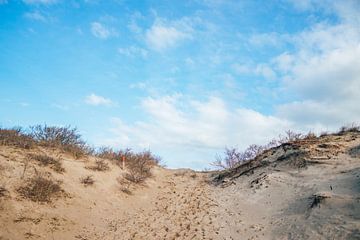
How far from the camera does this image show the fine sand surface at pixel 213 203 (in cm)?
1155

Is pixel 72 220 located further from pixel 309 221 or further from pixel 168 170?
pixel 168 170

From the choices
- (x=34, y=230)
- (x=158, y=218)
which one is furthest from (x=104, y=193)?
(x=34, y=230)

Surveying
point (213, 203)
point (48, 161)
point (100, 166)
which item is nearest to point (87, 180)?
point (48, 161)

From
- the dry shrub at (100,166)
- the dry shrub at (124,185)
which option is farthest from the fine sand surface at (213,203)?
the dry shrub at (100,166)

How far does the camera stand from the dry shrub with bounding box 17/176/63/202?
44.0ft

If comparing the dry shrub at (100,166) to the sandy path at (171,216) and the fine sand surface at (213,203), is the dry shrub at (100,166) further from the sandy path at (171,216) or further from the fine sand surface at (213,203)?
the sandy path at (171,216)

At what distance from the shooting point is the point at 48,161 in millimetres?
16219

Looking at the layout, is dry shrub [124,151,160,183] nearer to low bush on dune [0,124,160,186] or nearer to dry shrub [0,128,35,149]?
low bush on dune [0,124,160,186]

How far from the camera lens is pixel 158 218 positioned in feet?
50.0

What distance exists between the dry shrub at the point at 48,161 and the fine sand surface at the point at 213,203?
0.30 m

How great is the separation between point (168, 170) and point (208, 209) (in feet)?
33.5

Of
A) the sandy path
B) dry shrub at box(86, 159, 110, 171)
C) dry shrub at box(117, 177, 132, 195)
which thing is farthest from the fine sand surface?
dry shrub at box(86, 159, 110, 171)

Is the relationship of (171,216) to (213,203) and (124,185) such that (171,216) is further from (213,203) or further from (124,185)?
(124,185)

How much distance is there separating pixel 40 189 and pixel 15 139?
428 cm
